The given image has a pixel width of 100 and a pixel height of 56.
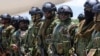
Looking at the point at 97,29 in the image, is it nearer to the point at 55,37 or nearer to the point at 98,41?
the point at 98,41

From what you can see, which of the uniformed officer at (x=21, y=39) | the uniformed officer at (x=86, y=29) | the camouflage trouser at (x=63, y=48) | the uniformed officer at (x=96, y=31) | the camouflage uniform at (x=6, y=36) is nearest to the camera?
the uniformed officer at (x=96, y=31)

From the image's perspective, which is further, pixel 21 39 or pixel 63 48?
pixel 21 39

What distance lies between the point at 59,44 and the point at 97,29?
1606 millimetres

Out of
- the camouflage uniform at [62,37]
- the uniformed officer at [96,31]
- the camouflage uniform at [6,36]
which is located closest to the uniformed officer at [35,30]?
the camouflage uniform at [62,37]

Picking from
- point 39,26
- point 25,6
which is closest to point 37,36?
point 39,26

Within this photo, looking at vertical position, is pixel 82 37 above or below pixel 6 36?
above

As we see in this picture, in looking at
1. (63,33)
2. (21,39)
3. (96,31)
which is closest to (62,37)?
(63,33)

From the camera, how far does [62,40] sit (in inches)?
340

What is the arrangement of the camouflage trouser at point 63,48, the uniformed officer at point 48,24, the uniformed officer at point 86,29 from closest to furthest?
the uniformed officer at point 86,29 → the camouflage trouser at point 63,48 → the uniformed officer at point 48,24

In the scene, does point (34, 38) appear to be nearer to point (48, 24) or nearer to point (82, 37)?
point (48, 24)

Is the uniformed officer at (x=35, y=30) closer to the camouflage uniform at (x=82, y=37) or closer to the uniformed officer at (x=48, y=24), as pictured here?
the uniformed officer at (x=48, y=24)

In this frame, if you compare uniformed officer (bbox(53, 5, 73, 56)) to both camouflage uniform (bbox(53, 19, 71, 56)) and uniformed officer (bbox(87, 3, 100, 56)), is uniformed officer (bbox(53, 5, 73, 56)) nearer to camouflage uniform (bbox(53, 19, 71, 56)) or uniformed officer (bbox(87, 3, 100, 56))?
camouflage uniform (bbox(53, 19, 71, 56))

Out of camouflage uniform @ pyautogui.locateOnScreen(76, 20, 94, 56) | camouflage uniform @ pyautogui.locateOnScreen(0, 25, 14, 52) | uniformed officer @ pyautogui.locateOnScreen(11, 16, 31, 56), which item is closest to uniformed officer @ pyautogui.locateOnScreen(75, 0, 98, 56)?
camouflage uniform @ pyautogui.locateOnScreen(76, 20, 94, 56)

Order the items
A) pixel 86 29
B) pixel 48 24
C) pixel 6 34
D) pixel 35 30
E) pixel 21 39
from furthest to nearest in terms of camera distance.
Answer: pixel 6 34 < pixel 21 39 < pixel 35 30 < pixel 48 24 < pixel 86 29
